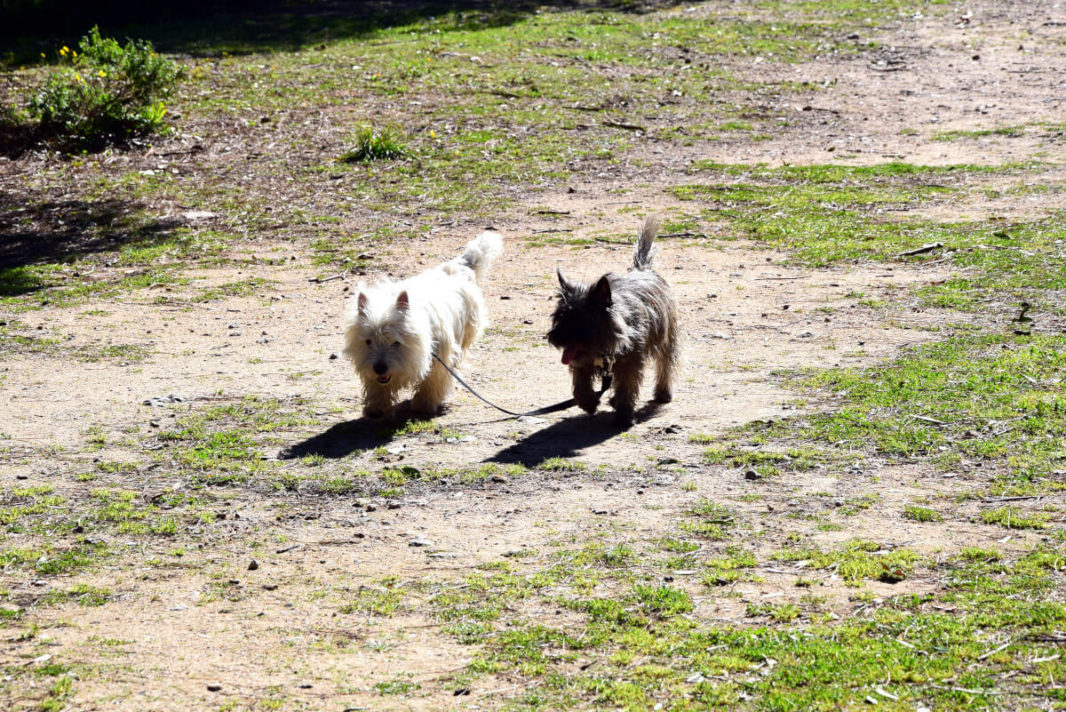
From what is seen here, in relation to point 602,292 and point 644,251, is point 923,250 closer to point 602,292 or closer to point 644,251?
point 644,251

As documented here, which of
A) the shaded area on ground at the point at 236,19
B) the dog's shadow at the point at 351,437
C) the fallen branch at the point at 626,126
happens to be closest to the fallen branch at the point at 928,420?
the dog's shadow at the point at 351,437

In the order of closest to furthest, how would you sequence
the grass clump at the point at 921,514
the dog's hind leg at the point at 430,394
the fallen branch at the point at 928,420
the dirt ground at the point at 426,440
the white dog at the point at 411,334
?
1. the dirt ground at the point at 426,440
2. the grass clump at the point at 921,514
3. the fallen branch at the point at 928,420
4. the white dog at the point at 411,334
5. the dog's hind leg at the point at 430,394

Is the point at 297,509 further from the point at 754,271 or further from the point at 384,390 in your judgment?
the point at 754,271

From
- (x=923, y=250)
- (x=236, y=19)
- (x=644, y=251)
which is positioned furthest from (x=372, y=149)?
(x=236, y=19)

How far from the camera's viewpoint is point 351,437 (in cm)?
830

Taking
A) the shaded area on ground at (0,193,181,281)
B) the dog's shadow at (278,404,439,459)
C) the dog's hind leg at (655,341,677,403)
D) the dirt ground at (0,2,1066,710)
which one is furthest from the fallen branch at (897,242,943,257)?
the shaded area on ground at (0,193,181,281)

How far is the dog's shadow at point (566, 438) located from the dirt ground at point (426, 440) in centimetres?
2

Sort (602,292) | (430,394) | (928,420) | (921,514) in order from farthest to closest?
(430,394)
(602,292)
(928,420)
(921,514)

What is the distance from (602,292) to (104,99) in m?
12.6

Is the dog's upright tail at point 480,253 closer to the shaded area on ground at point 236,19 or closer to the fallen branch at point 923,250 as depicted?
the fallen branch at point 923,250

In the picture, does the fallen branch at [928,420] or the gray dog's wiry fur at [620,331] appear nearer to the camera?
the fallen branch at [928,420]

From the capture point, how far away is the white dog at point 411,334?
8.16m

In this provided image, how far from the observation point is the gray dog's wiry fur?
7969mm

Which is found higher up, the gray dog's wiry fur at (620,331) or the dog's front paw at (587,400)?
the gray dog's wiry fur at (620,331)
